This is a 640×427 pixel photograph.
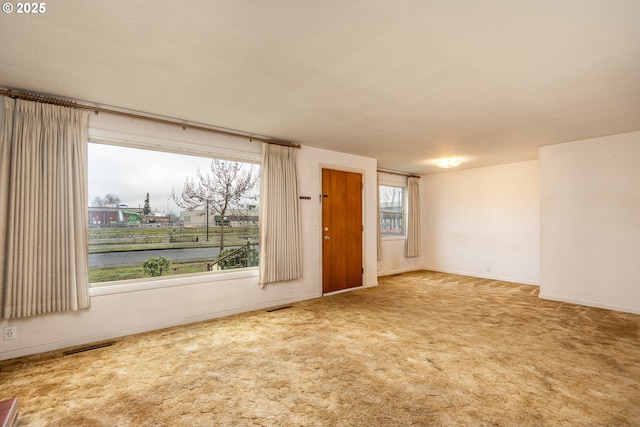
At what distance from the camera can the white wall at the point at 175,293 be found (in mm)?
2953

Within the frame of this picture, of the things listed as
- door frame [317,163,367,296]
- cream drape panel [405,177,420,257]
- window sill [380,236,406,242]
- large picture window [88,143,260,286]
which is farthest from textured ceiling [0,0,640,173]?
cream drape panel [405,177,420,257]

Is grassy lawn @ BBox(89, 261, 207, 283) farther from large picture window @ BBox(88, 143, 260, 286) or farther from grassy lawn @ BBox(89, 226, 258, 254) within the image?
grassy lawn @ BBox(89, 226, 258, 254)

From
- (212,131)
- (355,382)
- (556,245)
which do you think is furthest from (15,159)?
(556,245)

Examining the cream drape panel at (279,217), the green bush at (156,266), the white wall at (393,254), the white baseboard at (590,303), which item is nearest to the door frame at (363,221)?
the cream drape panel at (279,217)

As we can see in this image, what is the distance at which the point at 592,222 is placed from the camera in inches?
175

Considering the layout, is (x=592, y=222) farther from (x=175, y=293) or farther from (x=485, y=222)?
(x=175, y=293)

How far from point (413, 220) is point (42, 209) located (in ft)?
22.6

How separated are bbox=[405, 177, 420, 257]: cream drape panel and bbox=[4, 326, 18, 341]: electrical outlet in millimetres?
6857

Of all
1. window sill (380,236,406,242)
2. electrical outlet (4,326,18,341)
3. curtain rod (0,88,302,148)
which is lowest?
electrical outlet (4,326,18,341)

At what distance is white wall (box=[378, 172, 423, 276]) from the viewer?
7.04 meters

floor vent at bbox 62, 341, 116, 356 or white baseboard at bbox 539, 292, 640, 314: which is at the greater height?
floor vent at bbox 62, 341, 116, 356

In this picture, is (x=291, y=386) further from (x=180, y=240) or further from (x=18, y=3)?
(x=18, y=3)

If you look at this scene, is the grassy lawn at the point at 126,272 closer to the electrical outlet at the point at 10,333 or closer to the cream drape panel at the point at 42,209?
the cream drape panel at the point at 42,209

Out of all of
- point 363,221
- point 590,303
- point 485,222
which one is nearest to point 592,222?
point 590,303
